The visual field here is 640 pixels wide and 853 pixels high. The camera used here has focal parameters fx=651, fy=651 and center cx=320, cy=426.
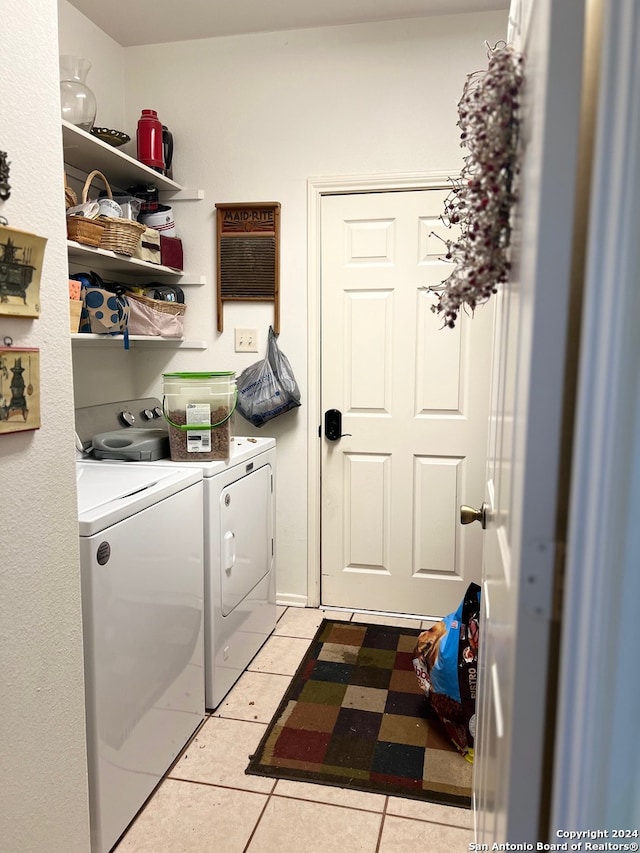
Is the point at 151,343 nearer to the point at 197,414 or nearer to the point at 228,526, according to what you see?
the point at 197,414

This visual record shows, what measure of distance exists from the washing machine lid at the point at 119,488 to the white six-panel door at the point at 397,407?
1.18 m

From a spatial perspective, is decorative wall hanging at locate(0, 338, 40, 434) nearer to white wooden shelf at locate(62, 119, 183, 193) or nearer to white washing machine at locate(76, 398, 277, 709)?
white washing machine at locate(76, 398, 277, 709)

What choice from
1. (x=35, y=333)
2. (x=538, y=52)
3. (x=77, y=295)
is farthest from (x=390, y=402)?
(x=538, y=52)

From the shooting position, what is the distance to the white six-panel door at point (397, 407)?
3.06m

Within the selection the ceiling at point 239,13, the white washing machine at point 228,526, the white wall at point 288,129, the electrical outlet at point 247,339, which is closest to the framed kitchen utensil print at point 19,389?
the white washing machine at point 228,526

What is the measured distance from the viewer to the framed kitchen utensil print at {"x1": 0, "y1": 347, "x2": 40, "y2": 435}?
50.1 inches

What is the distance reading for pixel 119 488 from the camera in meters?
1.94

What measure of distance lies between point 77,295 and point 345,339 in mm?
1271

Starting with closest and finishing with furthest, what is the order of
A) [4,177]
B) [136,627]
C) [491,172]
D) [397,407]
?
[491,172]
[4,177]
[136,627]
[397,407]

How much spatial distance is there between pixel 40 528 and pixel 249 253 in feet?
6.92

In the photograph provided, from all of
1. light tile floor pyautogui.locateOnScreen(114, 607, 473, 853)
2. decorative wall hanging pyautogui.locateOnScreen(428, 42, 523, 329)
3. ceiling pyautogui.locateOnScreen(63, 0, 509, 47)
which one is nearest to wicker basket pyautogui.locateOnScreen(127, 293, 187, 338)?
ceiling pyautogui.locateOnScreen(63, 0, 509, 47)

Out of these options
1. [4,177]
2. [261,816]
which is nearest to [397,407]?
[261,816]

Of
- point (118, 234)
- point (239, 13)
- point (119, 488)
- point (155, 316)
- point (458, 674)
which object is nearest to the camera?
point (119, 488)

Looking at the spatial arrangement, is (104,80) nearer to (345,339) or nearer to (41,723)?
(345,339)
